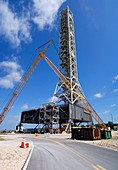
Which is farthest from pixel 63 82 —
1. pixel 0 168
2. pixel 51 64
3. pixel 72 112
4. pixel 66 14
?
pixel 0 168

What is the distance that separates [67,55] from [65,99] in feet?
80.3

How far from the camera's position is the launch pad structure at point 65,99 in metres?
65.4

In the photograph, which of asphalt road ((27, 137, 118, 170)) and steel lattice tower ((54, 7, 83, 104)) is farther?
steel lattice tower ((54, 7, 83, 104))

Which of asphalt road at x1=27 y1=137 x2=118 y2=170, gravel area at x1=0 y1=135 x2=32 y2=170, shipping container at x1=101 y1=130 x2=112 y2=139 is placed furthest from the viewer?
shipping container at x1=101 y1=130 x2=112 y2=139

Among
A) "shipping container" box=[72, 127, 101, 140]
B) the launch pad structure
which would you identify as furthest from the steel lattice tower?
"shipping container" box=[72, 127, 101, 140]

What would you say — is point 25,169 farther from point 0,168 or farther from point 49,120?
point 49,120

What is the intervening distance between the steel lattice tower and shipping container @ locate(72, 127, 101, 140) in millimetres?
37669

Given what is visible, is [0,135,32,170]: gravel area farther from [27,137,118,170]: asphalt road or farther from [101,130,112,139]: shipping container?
[101,130,112,139]: shipping container

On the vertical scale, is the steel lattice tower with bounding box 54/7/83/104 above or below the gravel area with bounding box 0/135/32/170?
above

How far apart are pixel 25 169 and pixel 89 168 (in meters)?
3.24

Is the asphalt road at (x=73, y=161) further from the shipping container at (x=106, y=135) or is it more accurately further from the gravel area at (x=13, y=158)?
the shipping container at (x=106, y=135)

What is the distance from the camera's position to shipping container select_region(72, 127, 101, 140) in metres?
31.1

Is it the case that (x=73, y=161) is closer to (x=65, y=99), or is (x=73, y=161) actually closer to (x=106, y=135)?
(x=106, y=135)

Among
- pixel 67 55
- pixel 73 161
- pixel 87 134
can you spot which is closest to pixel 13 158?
pixel 73 161
